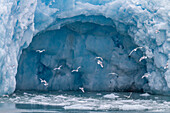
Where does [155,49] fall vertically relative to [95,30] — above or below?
below

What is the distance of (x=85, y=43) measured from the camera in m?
18.3

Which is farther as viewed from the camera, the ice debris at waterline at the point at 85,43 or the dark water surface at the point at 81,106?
the ice debris at waterline at the point at 85,43

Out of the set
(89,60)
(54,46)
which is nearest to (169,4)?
(89,60)

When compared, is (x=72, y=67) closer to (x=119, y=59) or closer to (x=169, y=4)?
(x=119, y=59)

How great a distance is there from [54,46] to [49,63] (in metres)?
1.21

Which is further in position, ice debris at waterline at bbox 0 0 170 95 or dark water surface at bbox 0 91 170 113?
ice debris at waterline at bbox 0 0 170 95

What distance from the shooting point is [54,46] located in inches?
717

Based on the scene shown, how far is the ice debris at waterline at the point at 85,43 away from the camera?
13453 millimetres

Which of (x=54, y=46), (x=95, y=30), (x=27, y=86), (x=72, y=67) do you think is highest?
(x=95, y=30)

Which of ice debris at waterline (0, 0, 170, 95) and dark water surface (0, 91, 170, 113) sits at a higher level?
ice debris at waterline (0, 0, 170, 95)

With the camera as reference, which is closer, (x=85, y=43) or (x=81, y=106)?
(x=81, y=106)

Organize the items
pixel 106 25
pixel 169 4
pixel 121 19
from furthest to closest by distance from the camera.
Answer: pixel 106 25 → pixel 121 19 → pixel 169 4

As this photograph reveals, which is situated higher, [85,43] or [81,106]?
[85,43]

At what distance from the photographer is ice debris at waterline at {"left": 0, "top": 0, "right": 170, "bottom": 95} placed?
13.5m
